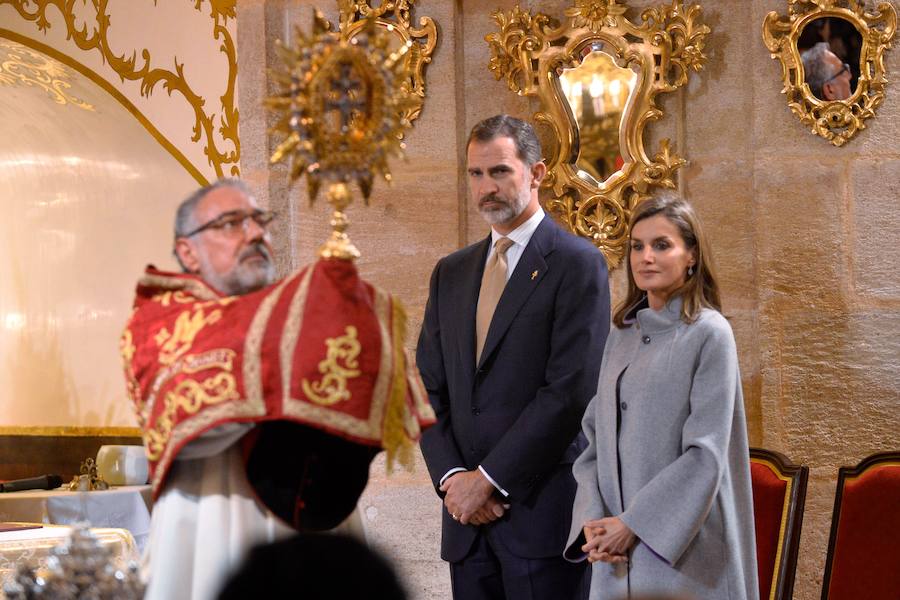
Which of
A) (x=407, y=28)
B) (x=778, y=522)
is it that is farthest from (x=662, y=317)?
(x=407, y=28)

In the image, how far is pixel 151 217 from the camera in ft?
23.9

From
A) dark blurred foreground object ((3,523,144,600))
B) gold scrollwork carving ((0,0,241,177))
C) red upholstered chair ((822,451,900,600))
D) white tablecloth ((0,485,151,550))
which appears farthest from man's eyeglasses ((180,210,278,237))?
white tablecloth ((0,485,151,550))

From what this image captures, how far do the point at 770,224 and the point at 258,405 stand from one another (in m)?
2.69

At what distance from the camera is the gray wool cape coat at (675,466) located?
3197 millimetres

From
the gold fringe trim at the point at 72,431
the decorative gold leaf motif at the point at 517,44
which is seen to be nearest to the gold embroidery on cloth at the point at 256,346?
the decorative gold leaf motif at the point at 517,44

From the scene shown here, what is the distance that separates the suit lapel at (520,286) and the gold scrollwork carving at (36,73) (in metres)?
4.16

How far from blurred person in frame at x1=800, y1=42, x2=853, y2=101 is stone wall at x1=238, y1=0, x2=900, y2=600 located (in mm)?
117

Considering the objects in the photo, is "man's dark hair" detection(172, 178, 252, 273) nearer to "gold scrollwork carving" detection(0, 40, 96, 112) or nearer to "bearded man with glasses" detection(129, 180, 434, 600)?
"bearded man with glasses" detection(129, 180, 434, 600)

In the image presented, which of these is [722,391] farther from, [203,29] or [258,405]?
[203,29]

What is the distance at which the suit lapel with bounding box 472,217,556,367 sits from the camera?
3.73 meters

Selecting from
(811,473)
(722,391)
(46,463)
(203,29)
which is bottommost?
(46,463)

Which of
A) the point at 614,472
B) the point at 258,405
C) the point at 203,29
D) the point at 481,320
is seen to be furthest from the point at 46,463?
the point at 258,405

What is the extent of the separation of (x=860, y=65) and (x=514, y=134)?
1400 mm

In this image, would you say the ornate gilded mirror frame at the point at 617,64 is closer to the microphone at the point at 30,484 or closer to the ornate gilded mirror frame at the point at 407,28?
the ornate gilded mirror frame at the point at 407,28
